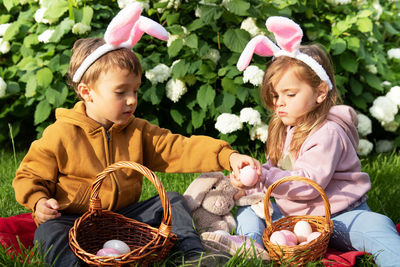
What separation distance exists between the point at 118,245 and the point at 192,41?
77.7 inches

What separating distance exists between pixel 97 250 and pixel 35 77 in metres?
2.22

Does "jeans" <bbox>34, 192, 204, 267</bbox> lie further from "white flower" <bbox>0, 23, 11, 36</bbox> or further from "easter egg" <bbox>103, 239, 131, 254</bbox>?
"white flower" <bbox>0, 23, 11, 36</bbox>

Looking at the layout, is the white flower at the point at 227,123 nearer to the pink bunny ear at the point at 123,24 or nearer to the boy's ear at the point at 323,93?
the boy's ear at the point at 323,93

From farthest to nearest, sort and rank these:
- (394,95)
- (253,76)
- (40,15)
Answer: (394,95) → (40,15) → (253,76)

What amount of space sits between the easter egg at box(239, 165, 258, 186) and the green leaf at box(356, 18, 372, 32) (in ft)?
8.05

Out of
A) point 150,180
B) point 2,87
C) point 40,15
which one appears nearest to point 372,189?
point 150,180

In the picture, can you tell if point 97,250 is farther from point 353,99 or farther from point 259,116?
point 353,99

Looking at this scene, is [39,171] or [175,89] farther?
[175,89]

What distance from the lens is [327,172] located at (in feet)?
9.18

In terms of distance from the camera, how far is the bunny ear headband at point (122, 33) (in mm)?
2602

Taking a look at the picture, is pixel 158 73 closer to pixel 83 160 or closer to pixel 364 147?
pixel 83 160

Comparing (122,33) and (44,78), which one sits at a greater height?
(122,33)

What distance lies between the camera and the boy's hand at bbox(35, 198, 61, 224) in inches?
101

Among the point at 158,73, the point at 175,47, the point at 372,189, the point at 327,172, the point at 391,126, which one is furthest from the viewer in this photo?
the point at 391,126
